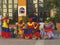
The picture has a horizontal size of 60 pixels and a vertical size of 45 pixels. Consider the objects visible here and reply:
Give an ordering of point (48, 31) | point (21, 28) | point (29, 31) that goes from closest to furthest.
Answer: point (48, 31), point (29, 31), point (21, 28)

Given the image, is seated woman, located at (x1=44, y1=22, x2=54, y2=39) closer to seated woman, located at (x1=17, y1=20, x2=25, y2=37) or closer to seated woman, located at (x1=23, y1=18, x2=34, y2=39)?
seated woman, located at (x1=23, y1=18, x2=34, y2=39)

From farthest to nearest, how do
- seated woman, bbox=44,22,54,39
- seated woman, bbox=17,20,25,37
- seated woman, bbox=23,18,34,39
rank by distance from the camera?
seated woman, bbox=17,20,25,37
seated woman, bbox=23,18,34,39
seated woman, bbox=44,22,54,39

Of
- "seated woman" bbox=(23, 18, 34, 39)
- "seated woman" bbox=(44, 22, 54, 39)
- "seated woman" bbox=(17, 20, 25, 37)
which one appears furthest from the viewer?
"seated woman" bbox=(17, 20, 25, 37)

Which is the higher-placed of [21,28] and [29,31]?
[21,28]

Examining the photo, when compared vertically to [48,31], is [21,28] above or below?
above

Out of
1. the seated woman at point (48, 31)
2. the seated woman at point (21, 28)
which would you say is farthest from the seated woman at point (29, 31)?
the seated woman at point (48, 31)

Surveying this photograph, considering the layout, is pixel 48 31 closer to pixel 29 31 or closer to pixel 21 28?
pixel 29 31

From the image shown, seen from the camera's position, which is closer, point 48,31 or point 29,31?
point 48,31

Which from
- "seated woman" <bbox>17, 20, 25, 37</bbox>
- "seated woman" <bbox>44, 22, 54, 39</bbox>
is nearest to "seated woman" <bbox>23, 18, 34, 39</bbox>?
"seated woman" <bbox>17, 20, 25, 37</bbox>

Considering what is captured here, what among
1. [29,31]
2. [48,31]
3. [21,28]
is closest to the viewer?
[48,31]

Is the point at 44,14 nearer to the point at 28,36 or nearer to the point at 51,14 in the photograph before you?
the point at 51,14

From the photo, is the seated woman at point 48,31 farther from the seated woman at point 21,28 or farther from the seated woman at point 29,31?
the seated woman at point 21,28

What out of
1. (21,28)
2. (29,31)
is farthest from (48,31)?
(21,28)

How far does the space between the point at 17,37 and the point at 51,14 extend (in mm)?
4059
